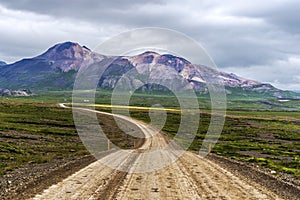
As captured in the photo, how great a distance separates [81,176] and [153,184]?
16.3 feet

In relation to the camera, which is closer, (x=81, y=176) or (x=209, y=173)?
(x=81, y=176)

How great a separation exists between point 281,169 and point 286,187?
1264cm

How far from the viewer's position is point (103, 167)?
28.4 m

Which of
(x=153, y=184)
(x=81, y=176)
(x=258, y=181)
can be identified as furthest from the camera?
(x=258, y=181)

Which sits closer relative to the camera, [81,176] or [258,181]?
[81,176]

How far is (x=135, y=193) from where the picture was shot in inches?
760

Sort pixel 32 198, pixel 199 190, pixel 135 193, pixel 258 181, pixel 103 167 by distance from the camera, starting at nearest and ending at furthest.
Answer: pixel 32 198 → pixel 135 193 → pixel 199 190 → pixel 258 181 → pixel 103 167

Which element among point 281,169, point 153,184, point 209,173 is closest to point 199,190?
point 153,184

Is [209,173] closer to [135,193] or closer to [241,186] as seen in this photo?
[241,186]

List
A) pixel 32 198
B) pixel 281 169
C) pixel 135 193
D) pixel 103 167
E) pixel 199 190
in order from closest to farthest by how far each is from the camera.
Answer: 1. pixel 32 198
2. pixel 135 193
3. pixel 199 190
4. pixel 103 167
5. pixel 281 169

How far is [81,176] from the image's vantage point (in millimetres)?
24078

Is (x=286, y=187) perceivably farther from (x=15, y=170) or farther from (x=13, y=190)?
(x=15, y=170)

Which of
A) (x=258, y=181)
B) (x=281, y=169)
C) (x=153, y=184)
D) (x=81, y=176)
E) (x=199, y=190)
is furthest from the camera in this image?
(x=281, y=169)

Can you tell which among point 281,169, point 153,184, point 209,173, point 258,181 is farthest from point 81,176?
point 281,169
